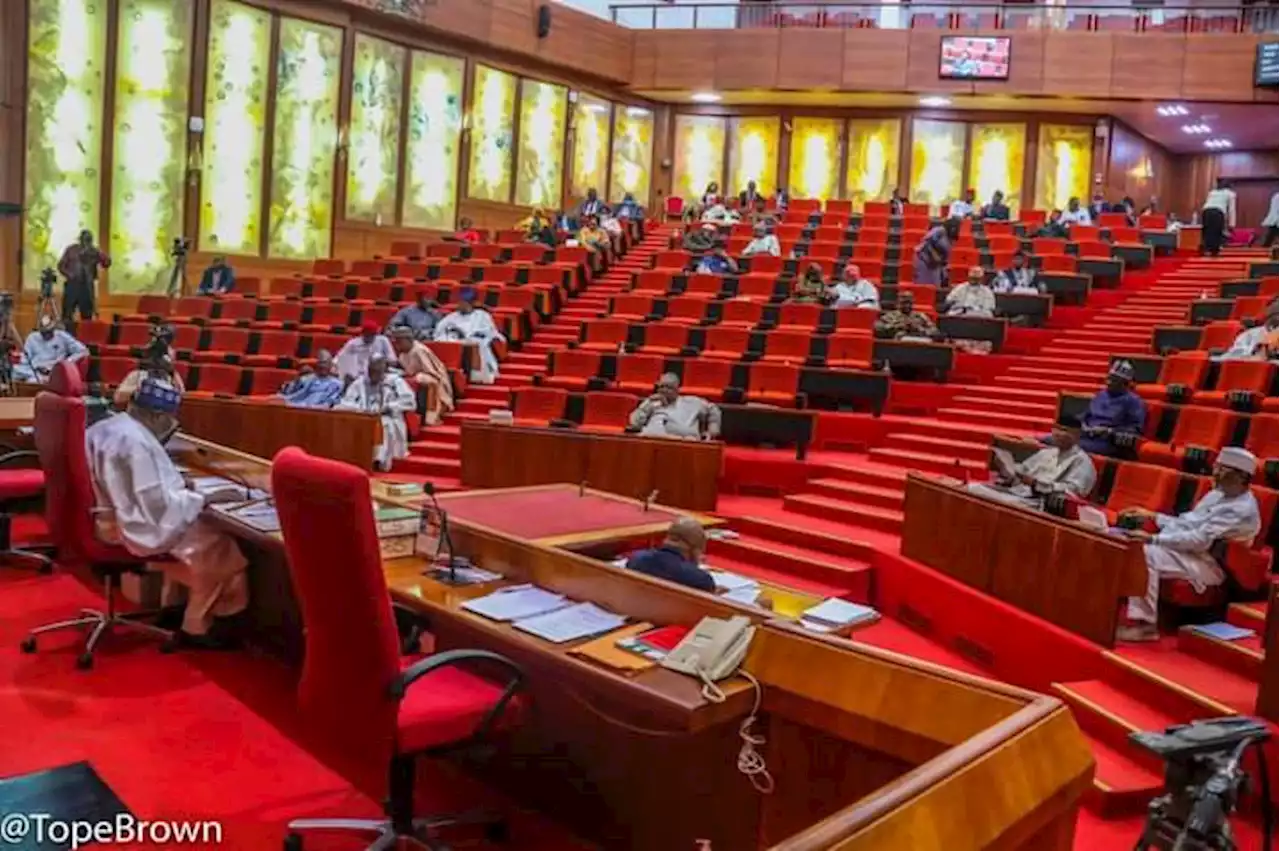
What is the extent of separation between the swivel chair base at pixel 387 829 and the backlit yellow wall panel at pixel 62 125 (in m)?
10.8

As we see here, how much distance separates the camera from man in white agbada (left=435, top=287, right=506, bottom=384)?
9617 mm

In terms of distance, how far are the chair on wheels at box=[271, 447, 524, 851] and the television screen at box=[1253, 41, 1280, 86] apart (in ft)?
51.6

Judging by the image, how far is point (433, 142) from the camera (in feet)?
50.0

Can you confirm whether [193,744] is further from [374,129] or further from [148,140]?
[374,129]

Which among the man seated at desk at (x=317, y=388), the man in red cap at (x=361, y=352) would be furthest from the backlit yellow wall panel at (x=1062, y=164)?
the man seated at desk at (x=317, y=388)

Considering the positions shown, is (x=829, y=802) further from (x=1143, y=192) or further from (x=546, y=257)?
(x=1143, y=192)

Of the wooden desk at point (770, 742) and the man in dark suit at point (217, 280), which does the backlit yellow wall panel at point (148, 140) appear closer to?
the man in dark suit at point (217, 280)

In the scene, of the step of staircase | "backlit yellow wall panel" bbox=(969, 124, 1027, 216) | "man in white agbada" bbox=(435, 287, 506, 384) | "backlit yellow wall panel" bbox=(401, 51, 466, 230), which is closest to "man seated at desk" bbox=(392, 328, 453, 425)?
"man in white agbada" bbox=(435, 287, 506, 384)

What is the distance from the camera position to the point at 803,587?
5527mm

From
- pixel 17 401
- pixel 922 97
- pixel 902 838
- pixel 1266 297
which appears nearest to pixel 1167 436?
pixel 1266 297

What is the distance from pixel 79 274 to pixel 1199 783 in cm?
1141

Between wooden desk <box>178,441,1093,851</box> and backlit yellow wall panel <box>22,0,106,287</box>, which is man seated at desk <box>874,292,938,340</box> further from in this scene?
backlit yellow wall panel <box>22,0,106,287</box>

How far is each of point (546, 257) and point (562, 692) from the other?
33.0 feet

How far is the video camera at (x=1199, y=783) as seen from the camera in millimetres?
1449
